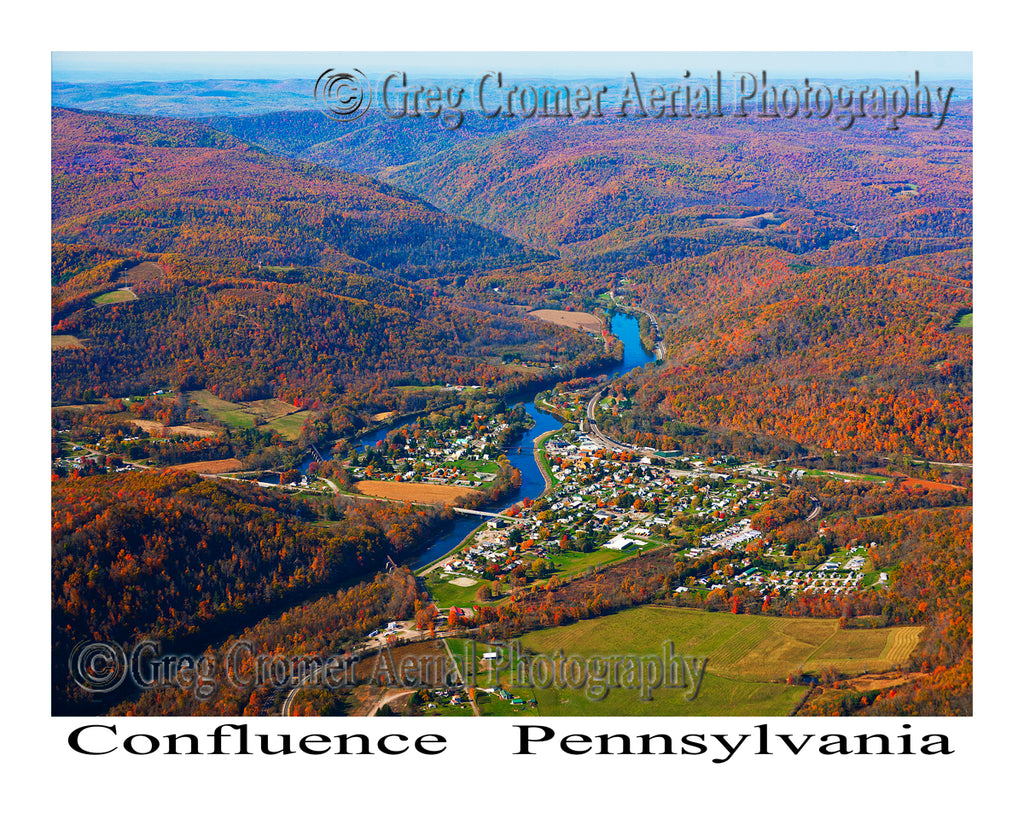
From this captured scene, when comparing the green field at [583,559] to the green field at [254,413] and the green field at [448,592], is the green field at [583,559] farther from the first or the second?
the green field at [254,413]

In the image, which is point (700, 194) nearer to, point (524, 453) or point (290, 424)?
point (290, 424)

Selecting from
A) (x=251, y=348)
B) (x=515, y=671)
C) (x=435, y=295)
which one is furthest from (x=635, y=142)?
(x=515, y=671)

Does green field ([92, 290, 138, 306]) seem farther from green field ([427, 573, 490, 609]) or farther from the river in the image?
green field ([427, 573, 490, 609])

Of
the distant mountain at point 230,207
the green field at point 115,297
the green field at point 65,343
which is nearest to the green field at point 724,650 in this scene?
the green field at point 65,343

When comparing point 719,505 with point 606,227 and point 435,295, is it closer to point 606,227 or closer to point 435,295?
point 435,295

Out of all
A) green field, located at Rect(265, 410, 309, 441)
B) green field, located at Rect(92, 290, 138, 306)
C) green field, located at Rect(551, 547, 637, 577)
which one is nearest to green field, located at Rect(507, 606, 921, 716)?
green field, located at Rect(551, 547, 637, 577)
